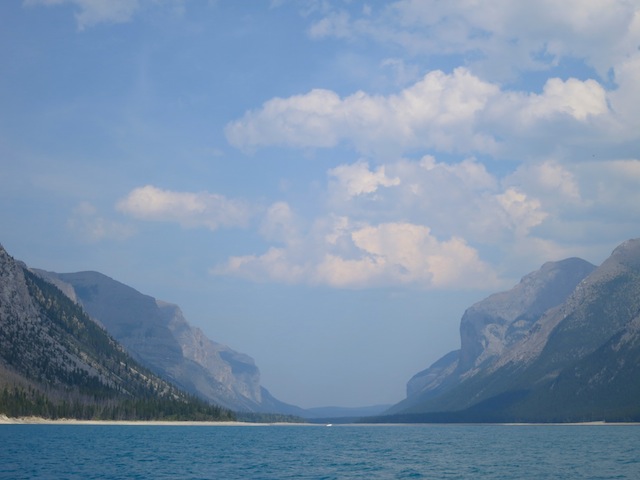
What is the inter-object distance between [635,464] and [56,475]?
85987 mm

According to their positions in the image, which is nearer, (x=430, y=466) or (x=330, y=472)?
(x=330, y=472)

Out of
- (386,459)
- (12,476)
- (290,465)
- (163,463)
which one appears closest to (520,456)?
(386,459)

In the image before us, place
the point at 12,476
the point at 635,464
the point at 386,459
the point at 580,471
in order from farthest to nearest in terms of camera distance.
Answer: the point at 386,459 < the point at 635,464 < the point at 580,471 < the point at 12,476

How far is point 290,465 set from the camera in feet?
430

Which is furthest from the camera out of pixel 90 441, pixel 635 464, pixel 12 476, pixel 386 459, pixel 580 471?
pixel 90 441

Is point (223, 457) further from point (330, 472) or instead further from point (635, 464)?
point (635, 464)

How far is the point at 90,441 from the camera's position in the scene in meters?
182

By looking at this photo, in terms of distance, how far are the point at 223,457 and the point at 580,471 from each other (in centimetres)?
6256

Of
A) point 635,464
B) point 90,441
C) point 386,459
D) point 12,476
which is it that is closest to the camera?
point 12,476

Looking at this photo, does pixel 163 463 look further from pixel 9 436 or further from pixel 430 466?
pixel 9 436

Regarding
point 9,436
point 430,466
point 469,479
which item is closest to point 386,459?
point 430,466

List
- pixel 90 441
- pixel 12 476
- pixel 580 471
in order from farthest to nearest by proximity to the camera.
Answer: pixel 90 441 → pixel 580 471 → pixel 12 476

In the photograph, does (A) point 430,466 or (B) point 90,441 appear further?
(B) point 90,441

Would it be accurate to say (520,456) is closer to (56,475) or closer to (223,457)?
(223,457)
